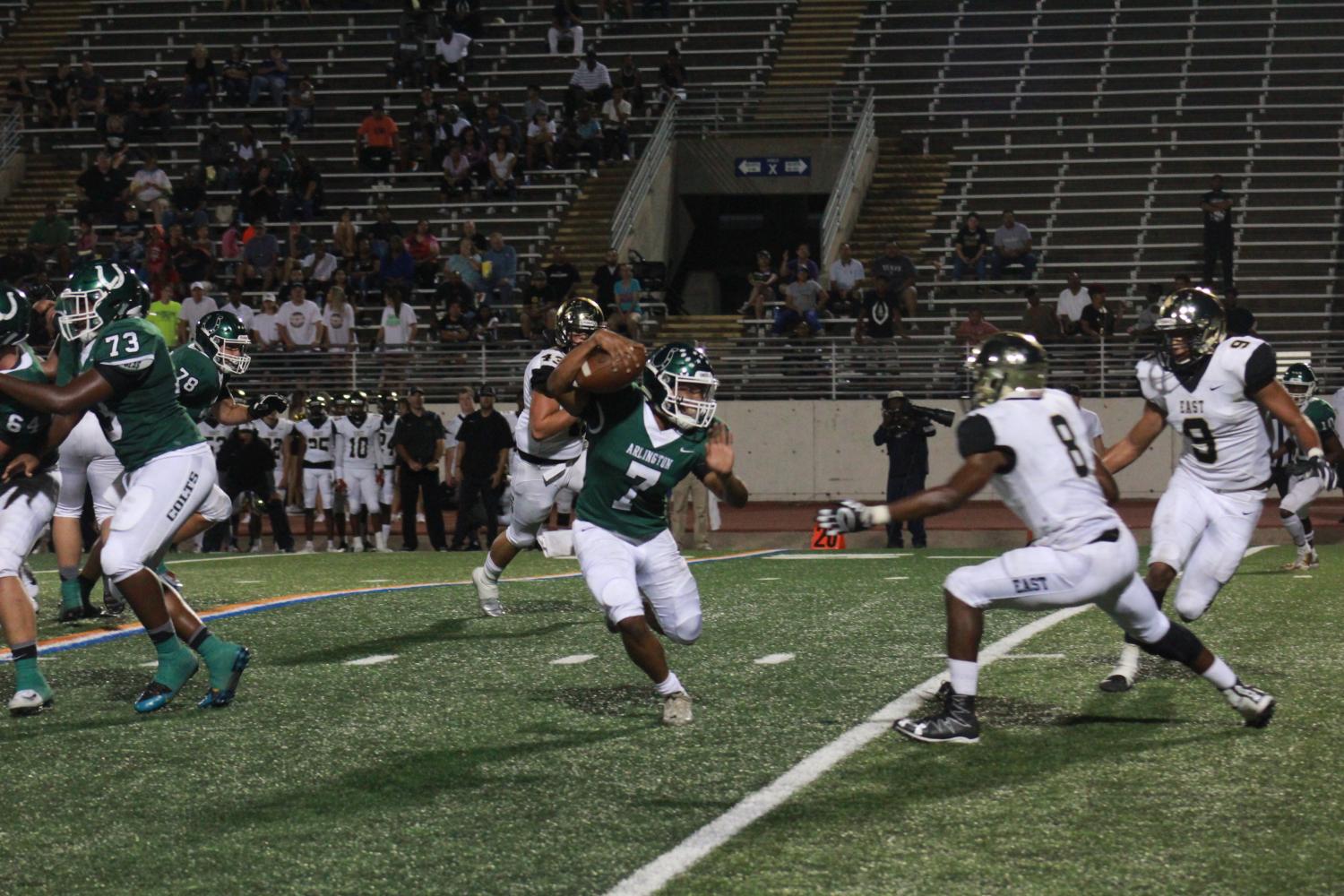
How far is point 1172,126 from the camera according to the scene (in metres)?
25.1

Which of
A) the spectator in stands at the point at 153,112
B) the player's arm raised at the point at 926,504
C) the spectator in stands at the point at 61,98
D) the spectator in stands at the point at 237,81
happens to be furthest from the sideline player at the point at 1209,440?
the spectator in stands at the point at 61,98

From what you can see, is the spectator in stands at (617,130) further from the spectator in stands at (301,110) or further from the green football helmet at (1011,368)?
the green football helmet at (1011,368)

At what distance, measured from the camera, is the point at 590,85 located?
26047 mm

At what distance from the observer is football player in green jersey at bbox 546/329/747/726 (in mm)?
6266

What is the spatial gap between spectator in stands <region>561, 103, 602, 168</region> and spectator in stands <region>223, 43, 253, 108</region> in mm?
5493

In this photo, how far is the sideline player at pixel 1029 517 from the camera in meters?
5.74

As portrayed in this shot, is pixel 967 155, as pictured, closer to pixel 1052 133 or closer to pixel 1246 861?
pixel 1052 133

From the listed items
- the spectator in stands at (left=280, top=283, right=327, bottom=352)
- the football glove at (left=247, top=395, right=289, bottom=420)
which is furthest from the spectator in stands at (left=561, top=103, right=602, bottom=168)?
the football glove at (left=247, top=395, right=289, bottom=420)

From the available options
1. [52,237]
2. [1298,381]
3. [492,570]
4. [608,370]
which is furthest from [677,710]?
[52,237]

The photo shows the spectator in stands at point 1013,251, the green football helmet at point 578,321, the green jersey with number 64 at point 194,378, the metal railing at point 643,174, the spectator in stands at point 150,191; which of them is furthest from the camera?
the spectator in stands at point 150,191

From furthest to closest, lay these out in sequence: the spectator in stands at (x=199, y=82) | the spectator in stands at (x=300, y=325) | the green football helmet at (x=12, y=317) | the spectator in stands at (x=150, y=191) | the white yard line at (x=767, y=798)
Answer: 1. the spectator in stands at (x=199, y=82)
2. the spectator in stands at (x=150, y=191)
3. the spectator in stands at (x=300, y=325)
4. the green football helmet at (x=12, y=317)
5. the white yard line at (x=767, y=798)

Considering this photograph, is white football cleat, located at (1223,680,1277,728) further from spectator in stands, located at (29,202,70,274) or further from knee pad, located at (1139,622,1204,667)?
spectator in stands, located at (29,202,70,274)

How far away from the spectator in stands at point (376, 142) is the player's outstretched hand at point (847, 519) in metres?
21.2

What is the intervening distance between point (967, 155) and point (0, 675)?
2019 centimetres
